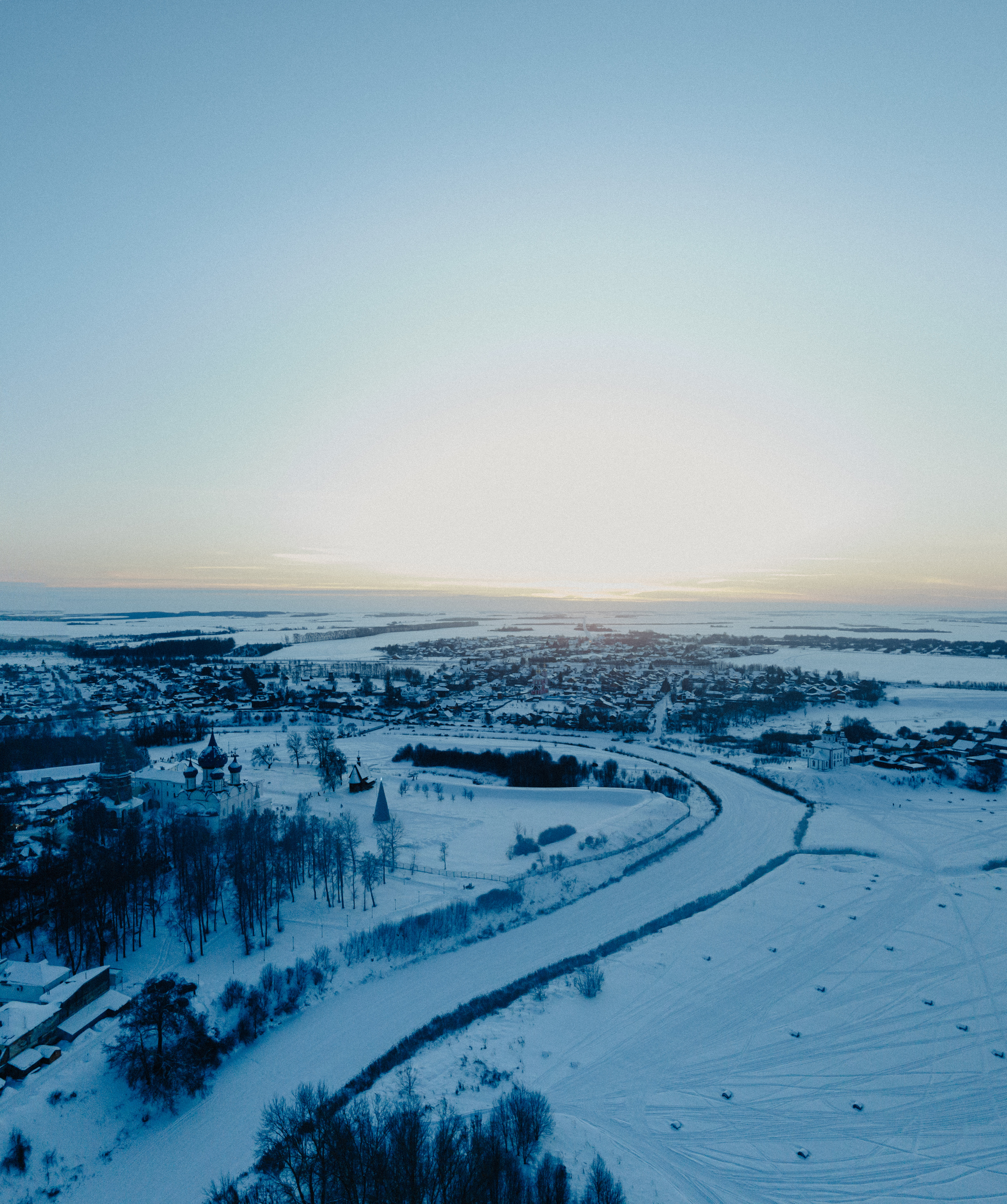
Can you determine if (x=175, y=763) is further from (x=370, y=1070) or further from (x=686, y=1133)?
(x=686, y=1133)

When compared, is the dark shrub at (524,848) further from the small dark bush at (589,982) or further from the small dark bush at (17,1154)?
the small dark bush at (17,1154)

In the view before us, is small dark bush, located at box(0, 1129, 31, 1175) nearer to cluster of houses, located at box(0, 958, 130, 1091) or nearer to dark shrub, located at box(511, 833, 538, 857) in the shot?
cluster of houses, located at box(0, 958, 130, 1091)

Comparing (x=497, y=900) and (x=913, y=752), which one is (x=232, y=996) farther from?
(x=913, y=752)

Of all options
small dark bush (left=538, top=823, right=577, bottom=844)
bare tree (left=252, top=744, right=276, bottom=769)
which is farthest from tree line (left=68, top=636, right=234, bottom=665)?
small dark bush (left=538, top=823, right=577, bottom=844)

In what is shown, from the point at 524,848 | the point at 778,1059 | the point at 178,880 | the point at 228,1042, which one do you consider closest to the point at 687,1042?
the point at 778,1059

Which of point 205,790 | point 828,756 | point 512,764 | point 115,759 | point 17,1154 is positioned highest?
point 115,759

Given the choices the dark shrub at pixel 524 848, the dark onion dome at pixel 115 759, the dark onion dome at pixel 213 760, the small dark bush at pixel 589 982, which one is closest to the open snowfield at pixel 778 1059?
the small dark bush at pixel 589 982
